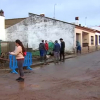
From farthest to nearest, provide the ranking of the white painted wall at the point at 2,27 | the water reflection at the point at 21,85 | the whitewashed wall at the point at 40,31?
the whitewashed wall at the point at 40,31, the white painted wall at the point at 2,27, the water reflection at the point at 21,85

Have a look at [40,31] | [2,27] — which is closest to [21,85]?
[2,27]

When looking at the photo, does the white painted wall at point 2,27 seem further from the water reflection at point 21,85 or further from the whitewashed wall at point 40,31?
the water reflection at point 21,85

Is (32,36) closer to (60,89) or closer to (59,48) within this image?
(59,48)

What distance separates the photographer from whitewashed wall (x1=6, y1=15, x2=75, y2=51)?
80.9 ft

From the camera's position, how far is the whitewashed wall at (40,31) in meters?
24.7

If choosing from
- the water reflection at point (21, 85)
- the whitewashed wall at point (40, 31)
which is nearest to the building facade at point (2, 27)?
the whitewashed wall at point (40, 31)

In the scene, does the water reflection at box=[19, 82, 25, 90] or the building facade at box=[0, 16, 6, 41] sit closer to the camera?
the water reflection at box=[19, 82, 25, 90]

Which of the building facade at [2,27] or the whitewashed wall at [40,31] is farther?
the whitewashed wall at [40,31]

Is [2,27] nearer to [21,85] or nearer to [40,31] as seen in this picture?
[40,31]

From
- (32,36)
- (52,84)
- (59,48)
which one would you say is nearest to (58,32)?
(32,36)

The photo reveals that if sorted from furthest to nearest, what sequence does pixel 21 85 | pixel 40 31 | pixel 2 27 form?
1. pixel 40 31
2. pixel 2 27
3. pixel 21 85

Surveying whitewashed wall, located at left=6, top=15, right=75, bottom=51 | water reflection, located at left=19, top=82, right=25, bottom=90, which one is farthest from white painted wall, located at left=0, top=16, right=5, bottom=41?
water reflection, located at left=19, top=82, right=25, bottom=90

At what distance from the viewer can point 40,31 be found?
82.8 ft

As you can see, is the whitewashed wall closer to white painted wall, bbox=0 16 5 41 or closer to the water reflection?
white painted wall, bbox=0 16 5 41
